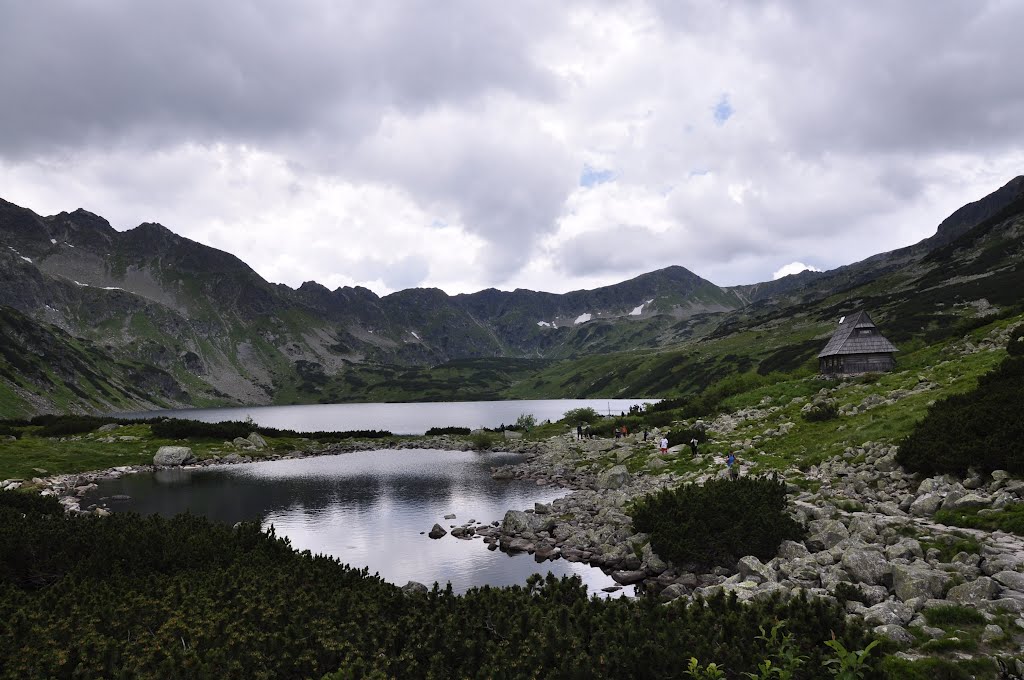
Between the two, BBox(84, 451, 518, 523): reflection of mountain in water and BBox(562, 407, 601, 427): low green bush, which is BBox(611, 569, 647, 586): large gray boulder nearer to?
BBox(84, 451, 518, 523): reflection of mountain in water

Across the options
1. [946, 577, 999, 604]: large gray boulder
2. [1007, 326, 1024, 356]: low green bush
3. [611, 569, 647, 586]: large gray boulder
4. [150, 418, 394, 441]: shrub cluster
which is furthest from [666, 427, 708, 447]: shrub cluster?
[150, 418, 394, 441]: shrub cluster

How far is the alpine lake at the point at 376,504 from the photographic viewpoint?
93.6ft

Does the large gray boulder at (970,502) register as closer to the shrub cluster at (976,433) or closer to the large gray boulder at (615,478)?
the shrub cluster at (976,433)

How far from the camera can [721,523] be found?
23984 millimetres

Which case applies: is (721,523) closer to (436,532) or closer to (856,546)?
(856,546)

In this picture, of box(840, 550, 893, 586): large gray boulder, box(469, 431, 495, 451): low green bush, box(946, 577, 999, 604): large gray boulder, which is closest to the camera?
box(946, 577, 999, 604): large gray boulder

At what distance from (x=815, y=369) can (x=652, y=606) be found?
72.0 m

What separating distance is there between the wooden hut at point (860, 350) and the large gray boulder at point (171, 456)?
8192 centimetres

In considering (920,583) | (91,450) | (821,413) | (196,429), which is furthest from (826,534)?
(196,429)

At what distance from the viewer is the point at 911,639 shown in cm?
1094

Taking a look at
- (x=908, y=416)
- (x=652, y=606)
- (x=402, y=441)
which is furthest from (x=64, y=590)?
(x=402, y=441)

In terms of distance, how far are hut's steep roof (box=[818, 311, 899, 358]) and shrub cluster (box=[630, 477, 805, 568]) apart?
125 ft

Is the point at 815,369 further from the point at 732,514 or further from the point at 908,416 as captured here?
the point at 732,514

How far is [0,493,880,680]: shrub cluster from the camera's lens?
10727 mm
